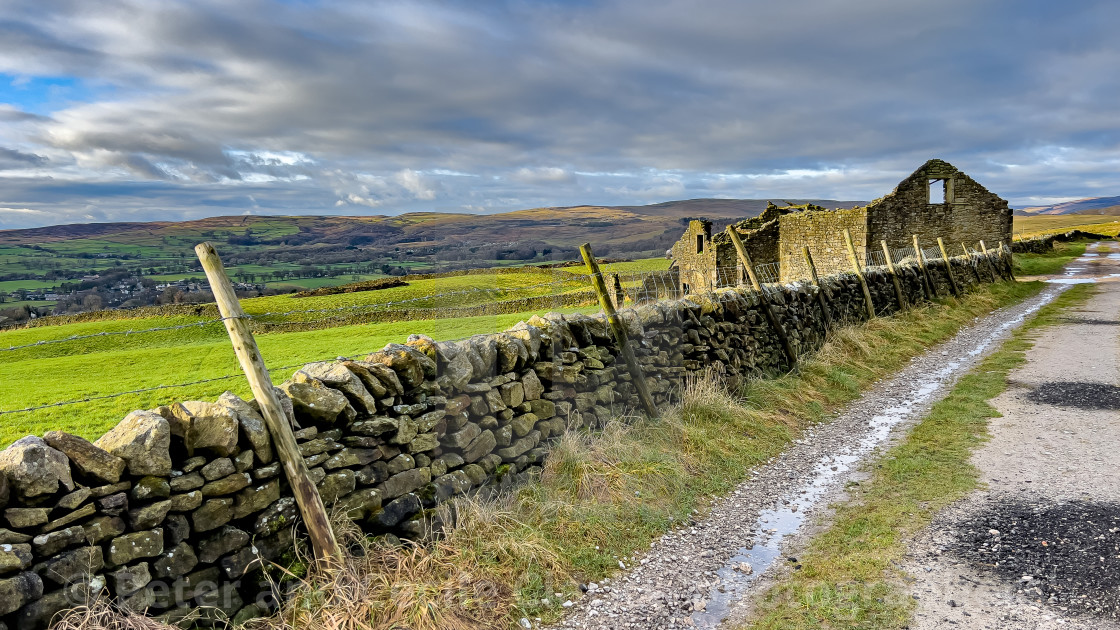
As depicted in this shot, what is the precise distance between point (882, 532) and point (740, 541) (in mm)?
1252

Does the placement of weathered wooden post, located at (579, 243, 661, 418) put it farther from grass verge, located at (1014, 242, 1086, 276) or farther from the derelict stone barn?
grass verge, located at (1014, 242, 1086, 276)

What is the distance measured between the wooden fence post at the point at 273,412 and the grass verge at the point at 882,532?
10.2 ft

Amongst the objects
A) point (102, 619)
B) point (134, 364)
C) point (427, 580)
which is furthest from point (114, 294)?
point (134, 364)

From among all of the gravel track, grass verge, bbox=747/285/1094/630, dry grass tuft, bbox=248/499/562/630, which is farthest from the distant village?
grass verge, bbox=747/285/1094/630

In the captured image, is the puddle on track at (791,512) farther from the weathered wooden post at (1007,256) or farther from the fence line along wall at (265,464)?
the weathered wooden post at (1007,256)

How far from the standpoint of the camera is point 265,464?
4070 millimetres

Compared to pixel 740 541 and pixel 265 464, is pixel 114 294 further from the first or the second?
pixel 740 541

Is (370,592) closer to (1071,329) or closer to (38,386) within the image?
(38,386)

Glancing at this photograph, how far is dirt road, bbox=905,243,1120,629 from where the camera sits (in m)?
4.20

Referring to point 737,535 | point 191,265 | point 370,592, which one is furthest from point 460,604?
point 191,265

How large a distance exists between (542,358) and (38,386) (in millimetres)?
5969

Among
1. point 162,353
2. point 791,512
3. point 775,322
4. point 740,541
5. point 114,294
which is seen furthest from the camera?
point 775,322

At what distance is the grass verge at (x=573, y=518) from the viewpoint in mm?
4227

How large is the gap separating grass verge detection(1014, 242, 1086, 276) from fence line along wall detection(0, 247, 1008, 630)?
34394 mm
